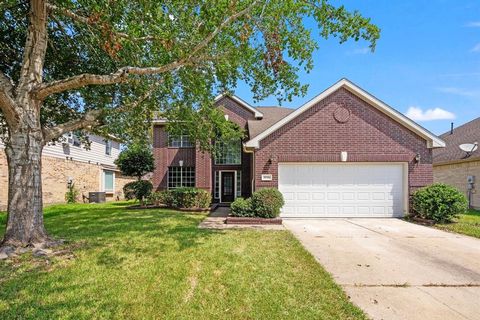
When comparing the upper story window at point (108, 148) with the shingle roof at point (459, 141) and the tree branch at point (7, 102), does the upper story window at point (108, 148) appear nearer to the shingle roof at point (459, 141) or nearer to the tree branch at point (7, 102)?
the tree branch at point (7, 102)

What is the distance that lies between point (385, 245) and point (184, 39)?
7.53m

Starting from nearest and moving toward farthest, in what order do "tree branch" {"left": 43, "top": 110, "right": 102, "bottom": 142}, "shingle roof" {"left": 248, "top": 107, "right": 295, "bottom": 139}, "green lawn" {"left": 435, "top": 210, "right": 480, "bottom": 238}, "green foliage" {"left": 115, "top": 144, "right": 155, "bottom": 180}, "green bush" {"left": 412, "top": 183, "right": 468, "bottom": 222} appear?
1. "tree branch" {"left": 43, "top": 110, "right": 102, "bottom": 142}
2. "green lawn" {"left": 435, "top": 210, "right": 480, "bottom": 238}
3. "green bush" {"left": 412, "top": 183, "right": 468, "bottom": 222}
4. "shingle roof" {"left": 248, "top": 107, "right": 295, "bottom": 139}
5. "green foliage" {"left": 115, "top": 144, "right": 155, "bottom": 180}

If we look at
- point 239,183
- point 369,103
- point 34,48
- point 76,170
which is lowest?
point 239,183

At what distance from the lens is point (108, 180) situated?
84.0 ft

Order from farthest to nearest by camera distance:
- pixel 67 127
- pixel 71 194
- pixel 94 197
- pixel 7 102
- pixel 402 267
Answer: pixel 94 197 → pixel 71 194 → pixel 67 127 → pixel 7 102 → pixel 402 267

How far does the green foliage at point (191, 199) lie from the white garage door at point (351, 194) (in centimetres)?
500

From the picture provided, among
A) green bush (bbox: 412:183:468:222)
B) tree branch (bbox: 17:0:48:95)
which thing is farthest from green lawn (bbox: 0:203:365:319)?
green bush (bbox: 412:183:468:222)

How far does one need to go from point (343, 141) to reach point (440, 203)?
13.5ft

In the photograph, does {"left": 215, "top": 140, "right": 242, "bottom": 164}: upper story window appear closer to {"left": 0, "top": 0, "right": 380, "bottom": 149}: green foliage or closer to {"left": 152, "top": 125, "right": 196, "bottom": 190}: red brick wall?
{"left": 152, "top": 125, "right": 196, "bottom": 190}: red brick wall

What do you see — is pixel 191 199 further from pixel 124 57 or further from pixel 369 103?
pixel 369 103

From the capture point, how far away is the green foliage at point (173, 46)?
682 cm

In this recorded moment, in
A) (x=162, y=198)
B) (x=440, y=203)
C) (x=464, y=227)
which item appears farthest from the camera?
(x=162, y=198)

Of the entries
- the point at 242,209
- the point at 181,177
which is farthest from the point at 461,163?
the point at 181,177

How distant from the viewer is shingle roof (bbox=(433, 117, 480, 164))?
55.2 feet
